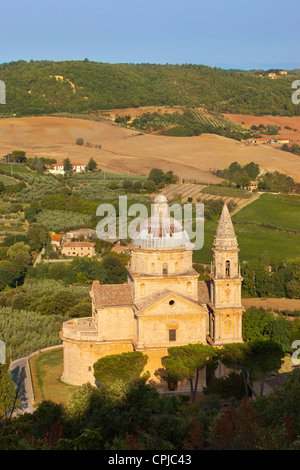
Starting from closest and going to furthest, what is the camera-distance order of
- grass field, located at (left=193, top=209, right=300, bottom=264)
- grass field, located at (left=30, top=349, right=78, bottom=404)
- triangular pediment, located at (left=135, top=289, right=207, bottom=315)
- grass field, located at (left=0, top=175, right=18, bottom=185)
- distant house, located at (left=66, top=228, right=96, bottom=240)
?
grass field, located at (left=30, top=349, right=78, bottom=404)
triangular pediment, located at (left=135, top=289, right=207, bottom=315)
grass field, located at (left=193, top=209, right=300, bottom=264)
distant house, located at (left=66, top=228, right=96, bottom=240)
grass field, located at (left=0, top=175, right=18, bottom=185)

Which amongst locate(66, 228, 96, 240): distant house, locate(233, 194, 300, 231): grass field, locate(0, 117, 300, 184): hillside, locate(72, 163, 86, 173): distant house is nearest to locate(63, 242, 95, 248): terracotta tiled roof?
locate(66, 228, 96, 240): distant house

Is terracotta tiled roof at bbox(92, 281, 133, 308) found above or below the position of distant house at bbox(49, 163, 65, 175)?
below

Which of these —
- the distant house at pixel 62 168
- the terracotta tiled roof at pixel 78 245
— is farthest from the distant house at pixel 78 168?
the terracotta tiled roof at pixel 78 245

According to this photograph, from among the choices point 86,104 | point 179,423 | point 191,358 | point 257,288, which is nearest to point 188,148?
point 86,104

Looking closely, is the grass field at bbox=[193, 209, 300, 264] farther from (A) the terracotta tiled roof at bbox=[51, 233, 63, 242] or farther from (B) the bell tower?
(B) the bell tower
